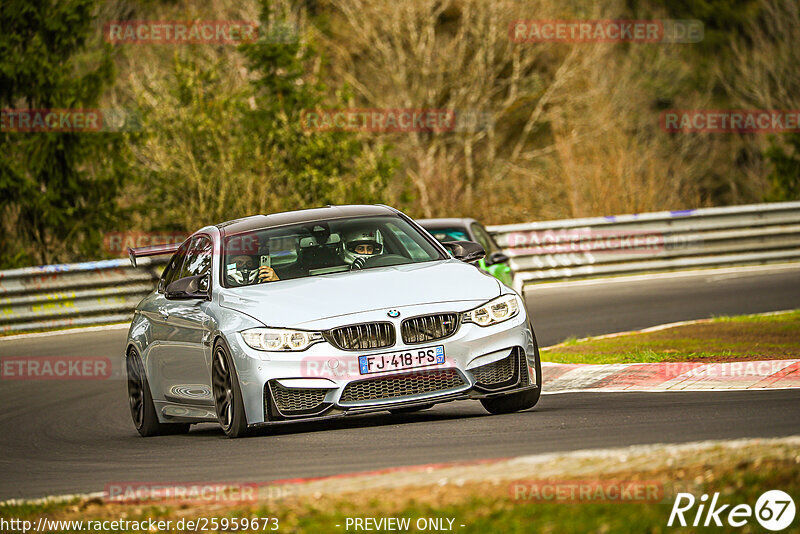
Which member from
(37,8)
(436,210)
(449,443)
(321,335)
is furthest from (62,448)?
(436,210)

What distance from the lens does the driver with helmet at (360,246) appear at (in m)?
10.3

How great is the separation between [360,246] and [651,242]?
1569 centimetres

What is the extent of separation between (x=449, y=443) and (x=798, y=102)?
46.4 meters

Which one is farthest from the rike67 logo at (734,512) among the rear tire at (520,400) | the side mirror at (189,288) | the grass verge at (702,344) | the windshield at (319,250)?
the grass verge at (702,344)

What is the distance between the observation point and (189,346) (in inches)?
406

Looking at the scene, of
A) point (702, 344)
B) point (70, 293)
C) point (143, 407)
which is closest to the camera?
point (143, 407)

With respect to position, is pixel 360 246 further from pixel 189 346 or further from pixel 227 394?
pixel 227 394

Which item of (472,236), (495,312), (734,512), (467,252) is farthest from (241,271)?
(472,236)

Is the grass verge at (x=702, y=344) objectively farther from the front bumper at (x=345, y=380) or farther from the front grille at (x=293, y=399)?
the front grille at (x=293, y=399)

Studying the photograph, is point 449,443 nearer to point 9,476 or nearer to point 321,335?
point 321,335

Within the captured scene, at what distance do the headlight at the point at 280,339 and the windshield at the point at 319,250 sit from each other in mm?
931

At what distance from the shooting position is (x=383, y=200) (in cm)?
2816

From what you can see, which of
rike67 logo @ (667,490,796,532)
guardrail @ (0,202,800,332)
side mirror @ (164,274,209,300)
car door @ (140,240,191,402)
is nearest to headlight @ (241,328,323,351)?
side mirror @ (164,274,209,300)

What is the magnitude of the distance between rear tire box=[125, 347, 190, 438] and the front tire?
1554mm
